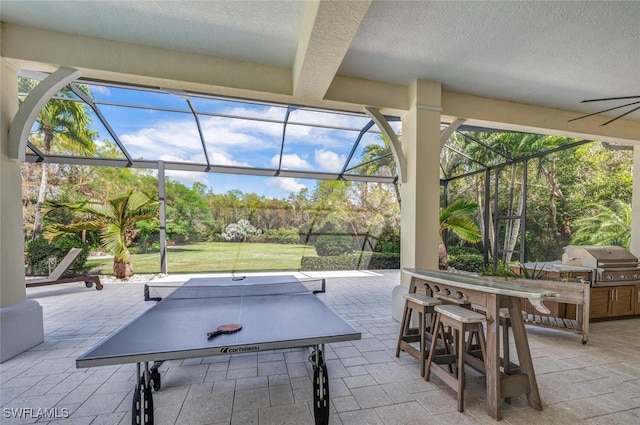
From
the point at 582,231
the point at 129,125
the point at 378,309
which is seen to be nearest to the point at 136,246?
the point at 129,125

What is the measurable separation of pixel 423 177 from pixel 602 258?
121 inches

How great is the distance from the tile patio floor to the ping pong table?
0.35 meters

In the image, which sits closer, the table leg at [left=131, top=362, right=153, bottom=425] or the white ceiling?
Answer: the table leg at [left=131, top=362, right=153, bottom=425]

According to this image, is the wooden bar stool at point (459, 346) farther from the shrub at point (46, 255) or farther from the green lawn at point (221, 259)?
the shrub at point (46, 255)

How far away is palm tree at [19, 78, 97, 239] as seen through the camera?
7215 mm

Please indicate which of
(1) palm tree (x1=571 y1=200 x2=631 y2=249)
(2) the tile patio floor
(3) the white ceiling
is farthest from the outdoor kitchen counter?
(1) palm tree (x1=571 y1=200 x2=631 y2=249)

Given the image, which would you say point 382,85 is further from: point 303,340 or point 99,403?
point 99,403

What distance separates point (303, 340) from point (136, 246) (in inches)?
318

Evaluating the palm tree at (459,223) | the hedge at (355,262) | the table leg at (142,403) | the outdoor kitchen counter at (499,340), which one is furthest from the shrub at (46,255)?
the palm tree at (459,223)

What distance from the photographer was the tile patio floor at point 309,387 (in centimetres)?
206

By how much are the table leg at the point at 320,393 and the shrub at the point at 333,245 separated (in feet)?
22.4

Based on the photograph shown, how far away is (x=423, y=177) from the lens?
3998 mm

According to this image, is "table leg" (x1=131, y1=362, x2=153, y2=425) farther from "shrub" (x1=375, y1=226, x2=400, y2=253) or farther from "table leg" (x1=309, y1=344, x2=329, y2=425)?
"shrub" (x1=375, y1=226, x2=400, y2=253)

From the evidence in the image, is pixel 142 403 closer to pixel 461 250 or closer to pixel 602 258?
pixel 602 258
